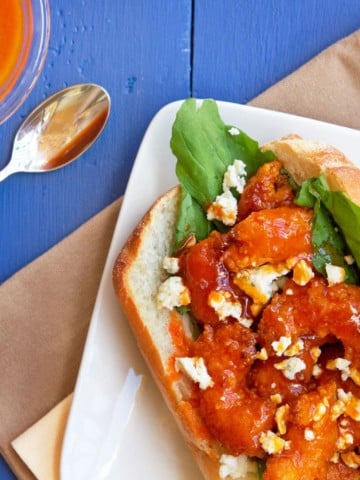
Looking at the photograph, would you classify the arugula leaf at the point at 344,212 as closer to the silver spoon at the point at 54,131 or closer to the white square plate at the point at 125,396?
the white square plate at the point at 125,396

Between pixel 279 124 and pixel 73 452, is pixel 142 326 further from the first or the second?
pixel 279 124

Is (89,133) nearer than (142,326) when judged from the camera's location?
No

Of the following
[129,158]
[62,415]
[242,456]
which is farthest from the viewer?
[129,158]

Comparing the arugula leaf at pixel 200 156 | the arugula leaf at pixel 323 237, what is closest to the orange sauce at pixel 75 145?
the arugula leaf at pixel 200 156

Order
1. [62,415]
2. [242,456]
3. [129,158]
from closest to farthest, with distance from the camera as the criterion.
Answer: [242,456] < [62,415] < [129,158]

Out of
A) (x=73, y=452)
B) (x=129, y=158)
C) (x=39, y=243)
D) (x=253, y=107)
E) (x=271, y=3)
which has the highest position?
(x=271, y=3)

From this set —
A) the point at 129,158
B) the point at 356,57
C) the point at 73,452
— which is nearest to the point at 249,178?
the point at 129,158

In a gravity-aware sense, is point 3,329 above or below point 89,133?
below

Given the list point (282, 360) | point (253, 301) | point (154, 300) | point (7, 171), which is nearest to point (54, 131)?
point (7, 171)

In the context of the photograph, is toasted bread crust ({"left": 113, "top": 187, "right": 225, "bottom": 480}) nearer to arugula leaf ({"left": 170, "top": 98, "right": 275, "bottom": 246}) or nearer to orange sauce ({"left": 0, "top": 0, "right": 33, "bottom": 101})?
arugula leaf ({"left": 170, "top": 98, "right": 275, "bottom": 246})
